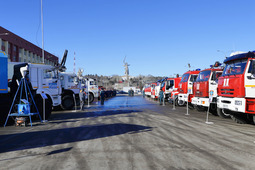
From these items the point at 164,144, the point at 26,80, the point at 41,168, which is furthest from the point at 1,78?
the point at 164,144

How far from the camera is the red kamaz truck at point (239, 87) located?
→ 323 inches

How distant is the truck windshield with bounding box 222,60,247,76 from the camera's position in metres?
8.99

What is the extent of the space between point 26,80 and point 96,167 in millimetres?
7732

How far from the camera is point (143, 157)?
4.95 metres

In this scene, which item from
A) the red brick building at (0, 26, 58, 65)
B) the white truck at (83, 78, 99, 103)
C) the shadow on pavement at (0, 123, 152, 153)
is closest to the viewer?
the shadow on pavement at (0, 123, 152, 153)

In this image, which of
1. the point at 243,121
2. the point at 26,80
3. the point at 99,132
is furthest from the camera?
the point at 26,80

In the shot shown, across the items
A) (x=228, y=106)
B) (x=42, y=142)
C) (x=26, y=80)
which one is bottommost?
(x=42, y=142)

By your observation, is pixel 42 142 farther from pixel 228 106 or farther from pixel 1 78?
pixel 228 106

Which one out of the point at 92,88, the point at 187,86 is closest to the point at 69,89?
the point at 92,88

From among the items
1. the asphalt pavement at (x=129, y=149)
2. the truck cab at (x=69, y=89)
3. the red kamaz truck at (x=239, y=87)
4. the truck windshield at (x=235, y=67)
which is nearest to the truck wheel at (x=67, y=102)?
the truck cab at (x=69, y=89)

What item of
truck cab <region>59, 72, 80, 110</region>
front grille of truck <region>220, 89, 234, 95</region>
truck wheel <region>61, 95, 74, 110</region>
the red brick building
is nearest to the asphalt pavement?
front grille of truck <region>220, 89, 234, 95</region>

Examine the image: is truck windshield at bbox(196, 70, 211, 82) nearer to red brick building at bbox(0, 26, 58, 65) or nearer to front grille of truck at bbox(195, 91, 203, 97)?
front grille of truck at bbox(195, 91, 203, 97)

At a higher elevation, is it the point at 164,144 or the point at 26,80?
the point at 26,80

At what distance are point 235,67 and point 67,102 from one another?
12028 millimetres
